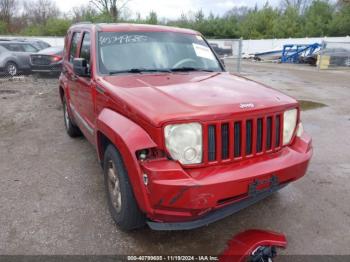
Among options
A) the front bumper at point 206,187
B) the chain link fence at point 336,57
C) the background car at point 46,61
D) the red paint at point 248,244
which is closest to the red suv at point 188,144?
the front bumper at point 206,187

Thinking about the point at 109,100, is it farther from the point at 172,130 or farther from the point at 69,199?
the point at 69,199

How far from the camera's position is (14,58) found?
14836 mm

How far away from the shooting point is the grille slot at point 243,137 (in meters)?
2.57

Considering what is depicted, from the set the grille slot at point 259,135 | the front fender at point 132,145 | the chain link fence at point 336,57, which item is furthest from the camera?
the chain link fence at point 336,57

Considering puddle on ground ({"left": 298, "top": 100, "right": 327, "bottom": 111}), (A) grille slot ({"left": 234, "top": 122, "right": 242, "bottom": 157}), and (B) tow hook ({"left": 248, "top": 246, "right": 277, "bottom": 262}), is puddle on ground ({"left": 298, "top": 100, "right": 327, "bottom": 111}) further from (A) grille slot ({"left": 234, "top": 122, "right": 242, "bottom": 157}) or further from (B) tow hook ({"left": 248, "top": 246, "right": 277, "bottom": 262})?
(B) tow hook ({"left": 248, "top": 246, "right": 277, "bottom": 262})

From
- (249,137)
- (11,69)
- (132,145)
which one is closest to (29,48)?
(11,69)

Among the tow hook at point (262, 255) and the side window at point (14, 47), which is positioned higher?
the side window at point (14, 47)

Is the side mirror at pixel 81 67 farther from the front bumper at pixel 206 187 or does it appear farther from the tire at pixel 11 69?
the tire at pixel 11 69

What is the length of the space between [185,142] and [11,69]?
14.6 meters

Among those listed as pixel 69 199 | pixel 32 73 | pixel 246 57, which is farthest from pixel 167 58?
pixel 246 57

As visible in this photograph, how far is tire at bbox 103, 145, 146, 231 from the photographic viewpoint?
9.20 feet

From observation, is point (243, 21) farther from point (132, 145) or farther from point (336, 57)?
point (132, 145)

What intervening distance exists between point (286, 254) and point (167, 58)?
97.0 inches

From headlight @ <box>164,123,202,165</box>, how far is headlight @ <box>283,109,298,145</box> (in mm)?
969
